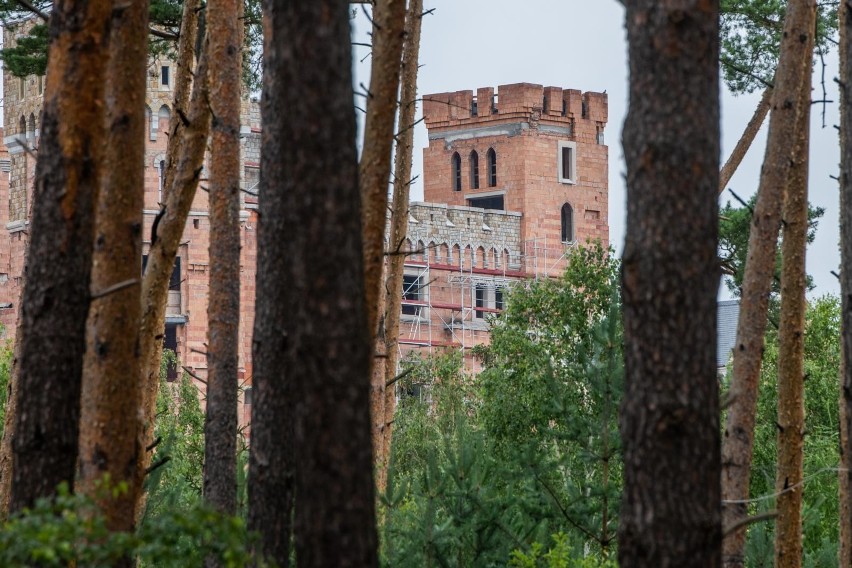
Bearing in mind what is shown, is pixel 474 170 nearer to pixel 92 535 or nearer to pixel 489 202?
pixel 489 202

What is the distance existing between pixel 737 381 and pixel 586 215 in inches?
2296

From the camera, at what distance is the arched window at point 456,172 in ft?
229

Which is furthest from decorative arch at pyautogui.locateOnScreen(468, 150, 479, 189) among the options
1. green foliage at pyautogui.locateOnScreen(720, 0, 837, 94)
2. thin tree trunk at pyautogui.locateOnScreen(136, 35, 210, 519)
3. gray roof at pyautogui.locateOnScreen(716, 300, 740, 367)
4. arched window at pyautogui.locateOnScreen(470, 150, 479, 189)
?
thin tree trunk at pyautogui.locateOnScreen(136, 35, 210, 519)

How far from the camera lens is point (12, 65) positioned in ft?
52.3

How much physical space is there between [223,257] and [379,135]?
271 cm

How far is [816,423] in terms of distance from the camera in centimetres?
2269

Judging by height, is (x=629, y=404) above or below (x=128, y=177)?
below

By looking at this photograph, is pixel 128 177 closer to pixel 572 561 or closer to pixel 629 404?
pixel 629 404

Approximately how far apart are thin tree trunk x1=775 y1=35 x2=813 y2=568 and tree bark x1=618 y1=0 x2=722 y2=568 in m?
4.93

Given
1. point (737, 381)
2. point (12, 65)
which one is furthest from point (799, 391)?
point (12, 65)

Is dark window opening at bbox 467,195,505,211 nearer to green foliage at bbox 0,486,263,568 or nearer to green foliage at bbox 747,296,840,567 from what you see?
green foliage at bbox 747,296,840,567

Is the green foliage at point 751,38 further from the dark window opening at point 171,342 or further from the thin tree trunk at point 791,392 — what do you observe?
the dark window opening at point 171,342

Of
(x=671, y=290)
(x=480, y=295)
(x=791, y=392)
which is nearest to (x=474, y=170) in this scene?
(x=480, y=295)

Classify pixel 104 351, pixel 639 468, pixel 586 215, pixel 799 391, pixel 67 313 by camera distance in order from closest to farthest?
pixel 639 468 → pixel 67 313 → pixel 104 351 → pixel 799 391 → pixel 586 215
